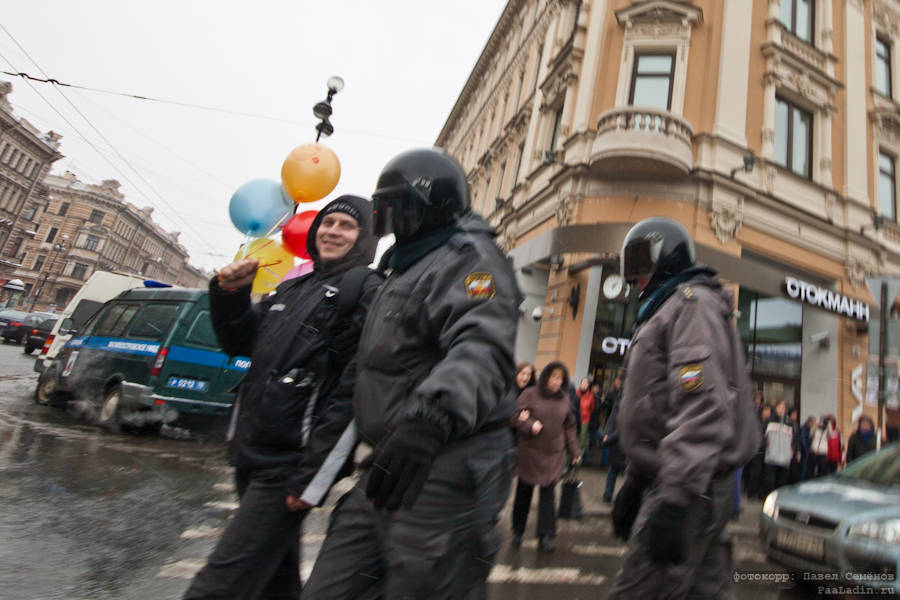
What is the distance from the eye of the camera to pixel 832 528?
12.1ft

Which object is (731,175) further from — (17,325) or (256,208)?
(17,325)

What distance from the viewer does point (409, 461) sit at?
4.01ft

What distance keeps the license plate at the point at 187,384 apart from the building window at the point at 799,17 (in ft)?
51.9

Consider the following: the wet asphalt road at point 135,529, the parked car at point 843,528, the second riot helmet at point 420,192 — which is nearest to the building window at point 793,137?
the wet asphalt road at point 135,529

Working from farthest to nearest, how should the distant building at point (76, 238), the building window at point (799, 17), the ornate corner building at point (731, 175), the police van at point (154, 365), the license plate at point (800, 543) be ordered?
the distant building at point (76, 238) → the building window at point (799, 17) → the ornate corner building at point (731, 175) → the police van at point (154, 365) → the license plate at point (800, 543)

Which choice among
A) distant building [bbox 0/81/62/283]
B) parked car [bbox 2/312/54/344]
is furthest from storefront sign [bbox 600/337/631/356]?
distant building [bbox 0/81/62/283]

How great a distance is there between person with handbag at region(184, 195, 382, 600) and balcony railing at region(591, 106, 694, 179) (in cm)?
960

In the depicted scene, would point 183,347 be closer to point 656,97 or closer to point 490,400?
point 490,400

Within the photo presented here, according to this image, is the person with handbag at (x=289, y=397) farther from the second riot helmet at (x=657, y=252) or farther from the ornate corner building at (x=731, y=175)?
the ornate corner building at (x=731, y=175)

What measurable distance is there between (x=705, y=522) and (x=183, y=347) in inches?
265

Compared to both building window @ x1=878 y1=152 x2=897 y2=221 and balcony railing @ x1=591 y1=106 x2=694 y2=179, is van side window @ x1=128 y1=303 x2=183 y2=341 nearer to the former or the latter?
balcony railing @ x1=591 y1=106 x2=694 y2=179

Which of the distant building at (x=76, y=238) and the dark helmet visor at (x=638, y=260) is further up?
the distant building at (x=76, y=238)

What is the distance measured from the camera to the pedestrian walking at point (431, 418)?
125cm

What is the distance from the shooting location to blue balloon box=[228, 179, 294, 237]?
15.5ft
